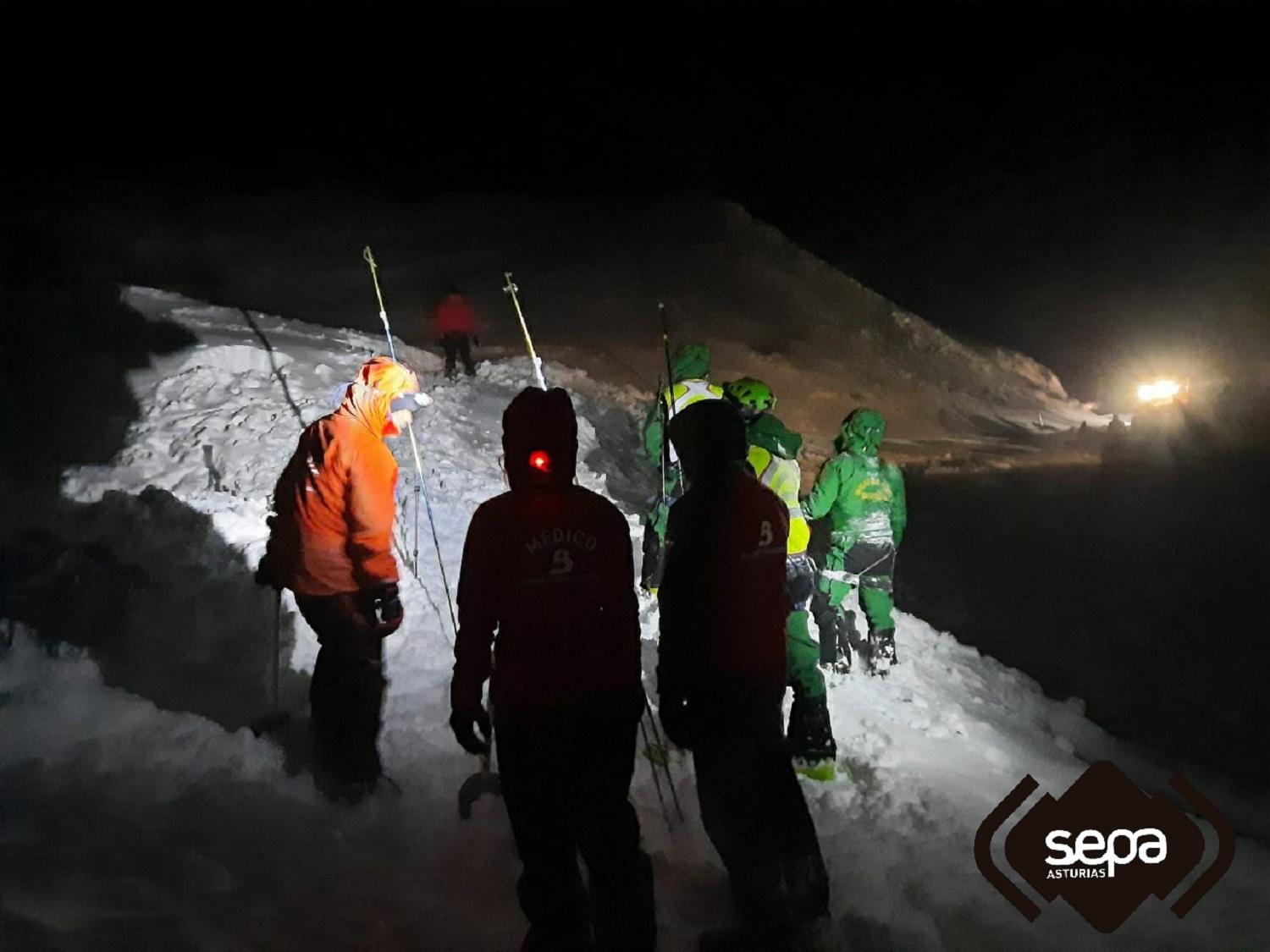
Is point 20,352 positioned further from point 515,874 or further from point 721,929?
point 721,929

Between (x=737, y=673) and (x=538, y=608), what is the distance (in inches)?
33.2

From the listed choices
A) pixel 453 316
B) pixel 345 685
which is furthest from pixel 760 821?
pixel 453 316

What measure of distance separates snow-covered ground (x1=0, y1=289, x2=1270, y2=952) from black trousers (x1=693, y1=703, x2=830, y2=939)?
1.21ft

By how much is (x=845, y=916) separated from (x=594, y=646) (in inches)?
75.7

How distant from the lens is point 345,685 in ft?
12.6

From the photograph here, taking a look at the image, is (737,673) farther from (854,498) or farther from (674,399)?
(854,498)

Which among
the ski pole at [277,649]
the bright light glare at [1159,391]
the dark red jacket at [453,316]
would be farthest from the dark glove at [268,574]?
the bright light glare at [1159,391]

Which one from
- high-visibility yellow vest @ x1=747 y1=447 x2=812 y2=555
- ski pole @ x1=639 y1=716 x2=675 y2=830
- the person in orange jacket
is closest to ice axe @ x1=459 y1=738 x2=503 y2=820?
the person in orange jacket

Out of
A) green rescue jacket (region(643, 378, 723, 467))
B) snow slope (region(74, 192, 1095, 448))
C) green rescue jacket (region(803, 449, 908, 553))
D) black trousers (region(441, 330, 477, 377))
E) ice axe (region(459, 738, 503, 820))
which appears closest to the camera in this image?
ice axe (region(459, 738, 503, 820))

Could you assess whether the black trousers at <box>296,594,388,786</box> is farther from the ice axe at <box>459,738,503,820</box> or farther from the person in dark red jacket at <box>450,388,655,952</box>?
the person in dark red jacket at <box>450,388,655,952</box>

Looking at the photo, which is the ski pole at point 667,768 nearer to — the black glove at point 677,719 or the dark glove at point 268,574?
the black glove at point 677,719

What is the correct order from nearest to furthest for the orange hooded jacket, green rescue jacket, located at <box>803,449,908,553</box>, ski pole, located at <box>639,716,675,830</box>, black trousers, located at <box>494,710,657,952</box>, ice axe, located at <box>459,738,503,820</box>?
1. black trousers, located at <box>494,710,657,952</box>
2. the orange hooded jacket
3. ice axe, located at <box>459,738,503,820</box>
4. ski pole, located at <box>639,716,675,830</box>
5. green rescue jacket, located at <box>803,449,908,553</box>

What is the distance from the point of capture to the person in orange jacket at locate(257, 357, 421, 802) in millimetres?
3660

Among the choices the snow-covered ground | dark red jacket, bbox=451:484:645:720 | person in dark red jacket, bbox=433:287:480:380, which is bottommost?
the snow-covered ground
